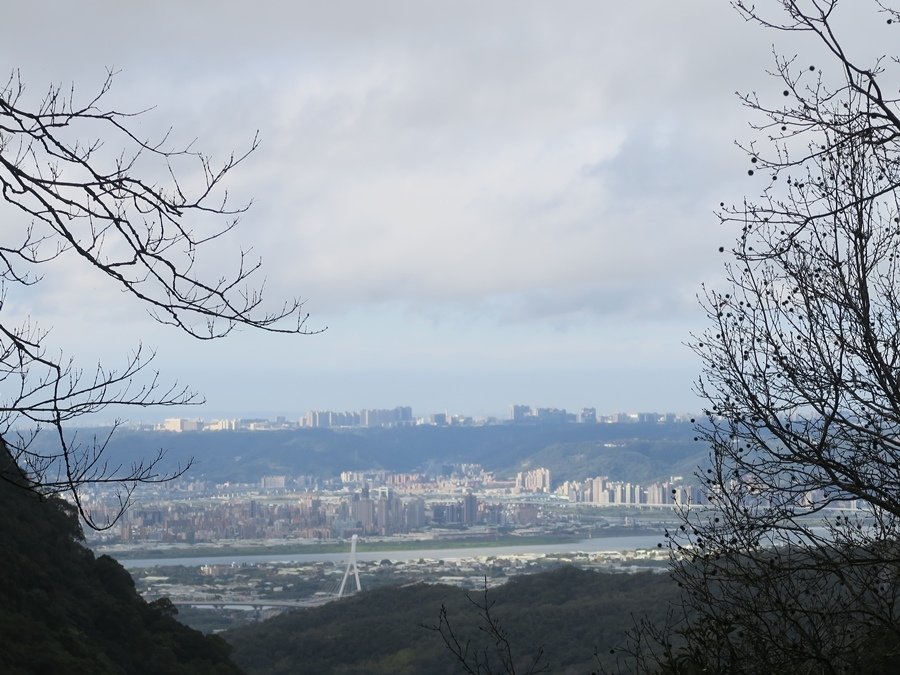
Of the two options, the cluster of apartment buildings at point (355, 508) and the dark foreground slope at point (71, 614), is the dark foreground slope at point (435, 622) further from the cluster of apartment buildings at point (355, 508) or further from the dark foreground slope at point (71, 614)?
the cluster of apartment buildings at point (355, 508)

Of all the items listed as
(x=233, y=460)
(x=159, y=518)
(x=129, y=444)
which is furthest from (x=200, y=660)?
(x=233, y=460)

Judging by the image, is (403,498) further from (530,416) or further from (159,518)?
(530,416)

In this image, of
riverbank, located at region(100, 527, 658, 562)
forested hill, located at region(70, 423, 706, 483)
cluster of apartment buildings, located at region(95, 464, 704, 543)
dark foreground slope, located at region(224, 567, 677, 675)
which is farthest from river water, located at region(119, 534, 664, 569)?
dark foreground slope, located at region(224, 567, 677, 675)

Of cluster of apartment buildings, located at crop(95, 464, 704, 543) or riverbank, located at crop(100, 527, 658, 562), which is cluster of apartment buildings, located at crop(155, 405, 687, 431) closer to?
cluster of apartment buildings, located at crop(95, 464, 704, 543)

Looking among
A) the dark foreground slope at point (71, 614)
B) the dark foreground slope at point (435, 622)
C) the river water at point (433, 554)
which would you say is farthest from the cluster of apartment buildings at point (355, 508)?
the dark foreground slope at point (71, 614)

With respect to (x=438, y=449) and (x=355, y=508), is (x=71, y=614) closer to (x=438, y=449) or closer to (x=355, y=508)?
(x=355, y=508)
